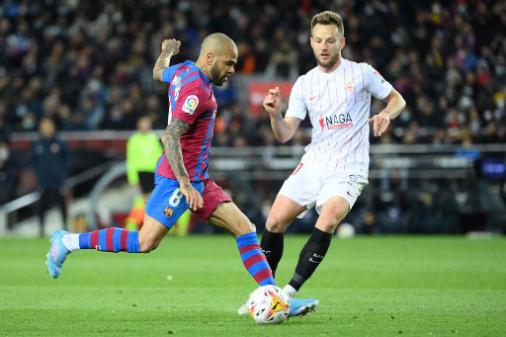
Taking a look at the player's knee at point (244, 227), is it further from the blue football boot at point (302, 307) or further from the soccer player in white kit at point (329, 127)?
the soccer player in white kit at point (329, 127)

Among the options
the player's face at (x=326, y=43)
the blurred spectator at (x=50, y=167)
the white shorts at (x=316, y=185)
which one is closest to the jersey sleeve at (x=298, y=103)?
the player's face at (x=326, y=43)

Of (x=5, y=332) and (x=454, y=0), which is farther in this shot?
(x=454, y=0)

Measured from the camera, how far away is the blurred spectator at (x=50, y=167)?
1989 cm

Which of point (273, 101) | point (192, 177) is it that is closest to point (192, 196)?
point (192, 177)

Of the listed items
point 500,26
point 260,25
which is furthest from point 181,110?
point 260,25

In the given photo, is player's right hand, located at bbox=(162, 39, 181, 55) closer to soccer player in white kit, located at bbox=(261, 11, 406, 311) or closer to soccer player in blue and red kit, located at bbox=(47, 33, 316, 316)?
soccer player in blue and red kit, located at bbox=(47, 33, 316, 316)

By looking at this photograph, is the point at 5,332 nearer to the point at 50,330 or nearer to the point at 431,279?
the point at 50,330

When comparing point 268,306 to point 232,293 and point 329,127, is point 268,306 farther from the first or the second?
point 232,293

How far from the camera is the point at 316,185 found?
8.40 meters

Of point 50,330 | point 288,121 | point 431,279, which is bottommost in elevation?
point 431,279

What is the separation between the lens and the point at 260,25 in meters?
26.8

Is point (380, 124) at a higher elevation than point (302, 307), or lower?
higher

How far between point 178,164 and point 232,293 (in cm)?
290

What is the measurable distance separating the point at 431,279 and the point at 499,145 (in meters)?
9.99
